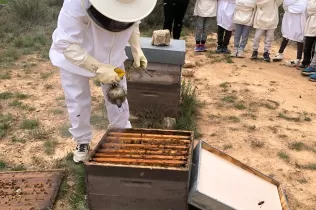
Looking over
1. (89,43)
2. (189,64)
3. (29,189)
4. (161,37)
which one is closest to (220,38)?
(189,64)

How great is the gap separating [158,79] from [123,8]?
1.29 metres

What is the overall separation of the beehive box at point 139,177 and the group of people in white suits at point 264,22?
3867mm

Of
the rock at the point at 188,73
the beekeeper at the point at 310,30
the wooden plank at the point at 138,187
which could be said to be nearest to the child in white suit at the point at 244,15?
the beekeeper at the point at 310,30

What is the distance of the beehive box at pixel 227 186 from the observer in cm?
201

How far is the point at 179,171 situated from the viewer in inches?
77.0

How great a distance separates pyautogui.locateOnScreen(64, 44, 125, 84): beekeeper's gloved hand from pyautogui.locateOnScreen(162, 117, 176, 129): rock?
1.24 m

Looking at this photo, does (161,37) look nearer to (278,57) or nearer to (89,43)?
(89,43)

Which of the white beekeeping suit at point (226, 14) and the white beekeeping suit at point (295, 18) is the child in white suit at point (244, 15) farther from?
the white beekeeping suit at point (295, 18)

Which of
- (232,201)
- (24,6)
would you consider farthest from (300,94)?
(24,6)

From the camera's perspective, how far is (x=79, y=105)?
265 centimetres

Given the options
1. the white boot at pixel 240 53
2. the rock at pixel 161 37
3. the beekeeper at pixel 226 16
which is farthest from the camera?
the white boot at pixel 240 53

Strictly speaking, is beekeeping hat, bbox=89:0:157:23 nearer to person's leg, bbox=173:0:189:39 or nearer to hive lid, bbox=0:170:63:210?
hive lid, bbox=0:170:63:210

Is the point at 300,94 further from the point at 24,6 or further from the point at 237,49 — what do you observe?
the point at 24,6

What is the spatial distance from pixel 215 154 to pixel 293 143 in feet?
4.36
